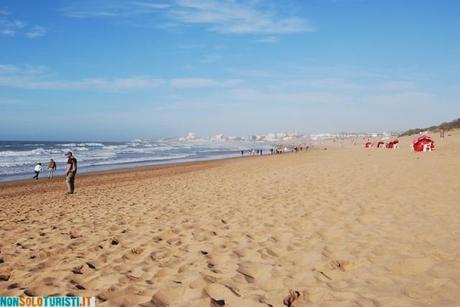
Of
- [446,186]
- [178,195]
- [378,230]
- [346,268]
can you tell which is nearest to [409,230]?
[378,230]

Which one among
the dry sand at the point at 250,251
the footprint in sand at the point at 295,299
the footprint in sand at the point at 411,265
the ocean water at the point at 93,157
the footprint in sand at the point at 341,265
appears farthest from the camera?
the ocean water at the point at 93,157

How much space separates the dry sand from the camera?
143 inches

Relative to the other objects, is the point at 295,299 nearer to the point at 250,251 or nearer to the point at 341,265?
the point at 341,265

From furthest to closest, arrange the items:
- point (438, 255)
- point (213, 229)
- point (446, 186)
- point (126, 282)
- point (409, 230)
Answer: point (446, 186) → point (213, 229) → point (409, 230) → point (438, 255) → point (126, 282)

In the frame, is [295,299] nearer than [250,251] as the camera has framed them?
Yes

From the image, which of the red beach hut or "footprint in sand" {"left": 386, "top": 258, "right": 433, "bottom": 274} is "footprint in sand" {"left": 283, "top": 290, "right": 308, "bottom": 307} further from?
the red beach hut

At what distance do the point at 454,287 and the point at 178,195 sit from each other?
8642 millimetres

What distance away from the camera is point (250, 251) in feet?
16.6

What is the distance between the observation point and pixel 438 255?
14.5 feet

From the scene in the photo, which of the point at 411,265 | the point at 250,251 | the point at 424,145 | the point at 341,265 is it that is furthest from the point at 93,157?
the point at 411,265

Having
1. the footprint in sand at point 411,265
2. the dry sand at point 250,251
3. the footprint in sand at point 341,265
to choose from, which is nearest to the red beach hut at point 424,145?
the dry sand at point 250,251

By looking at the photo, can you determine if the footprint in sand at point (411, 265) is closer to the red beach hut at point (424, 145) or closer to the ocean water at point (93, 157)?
the red beach hut at point (424, 145)

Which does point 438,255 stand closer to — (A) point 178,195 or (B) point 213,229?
(B) point 213,229

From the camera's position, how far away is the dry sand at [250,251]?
3.64 metres
